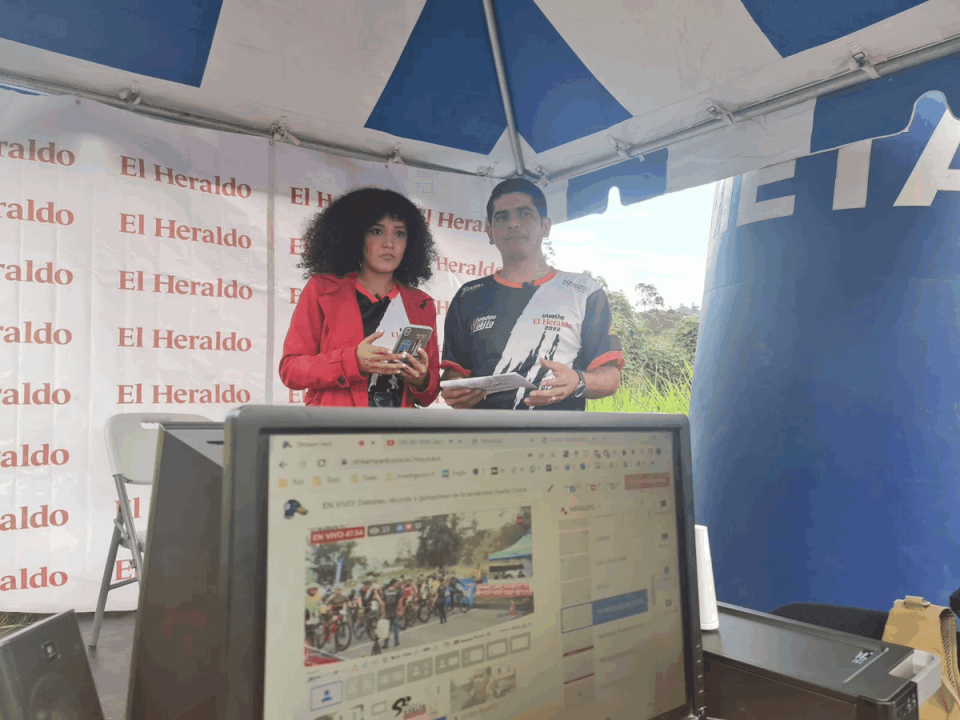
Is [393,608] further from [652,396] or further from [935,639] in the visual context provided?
[652,396]

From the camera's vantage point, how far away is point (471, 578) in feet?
1.55

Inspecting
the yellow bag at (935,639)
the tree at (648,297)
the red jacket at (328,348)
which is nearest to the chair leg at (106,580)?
the red jacket at (328,348)

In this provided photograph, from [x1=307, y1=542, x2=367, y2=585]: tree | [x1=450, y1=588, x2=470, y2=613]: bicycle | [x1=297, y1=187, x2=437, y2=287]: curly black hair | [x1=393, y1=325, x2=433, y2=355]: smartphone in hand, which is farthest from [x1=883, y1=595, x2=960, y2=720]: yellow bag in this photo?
[x1=297, y1=187, x2=437, y2=287]: curly black hair

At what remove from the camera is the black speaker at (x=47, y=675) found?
456 mm

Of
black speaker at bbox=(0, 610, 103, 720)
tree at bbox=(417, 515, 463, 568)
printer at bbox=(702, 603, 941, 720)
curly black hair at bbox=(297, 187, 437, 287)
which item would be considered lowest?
printer at bbox=(702, 603, 941, 720)

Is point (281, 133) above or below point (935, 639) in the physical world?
above

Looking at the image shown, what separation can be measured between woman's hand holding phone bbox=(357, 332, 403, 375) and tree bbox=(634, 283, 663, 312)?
568 cm

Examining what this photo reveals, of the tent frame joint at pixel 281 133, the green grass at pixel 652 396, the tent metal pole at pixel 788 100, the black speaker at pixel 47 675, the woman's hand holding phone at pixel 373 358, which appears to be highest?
the tent frame joint at pixel 281 133

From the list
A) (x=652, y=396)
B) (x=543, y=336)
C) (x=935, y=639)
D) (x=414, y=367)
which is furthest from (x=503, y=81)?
(x=652, y=396)

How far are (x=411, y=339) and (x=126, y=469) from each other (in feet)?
4.15

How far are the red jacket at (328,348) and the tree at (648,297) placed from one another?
5.56 metres

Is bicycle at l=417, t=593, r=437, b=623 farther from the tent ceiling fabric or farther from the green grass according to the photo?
the green grass

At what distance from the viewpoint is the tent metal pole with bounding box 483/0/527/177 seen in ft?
7.30

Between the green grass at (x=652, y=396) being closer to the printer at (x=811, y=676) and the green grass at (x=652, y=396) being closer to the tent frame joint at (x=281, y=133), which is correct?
the tent frame joint at (x=281, y=133)
